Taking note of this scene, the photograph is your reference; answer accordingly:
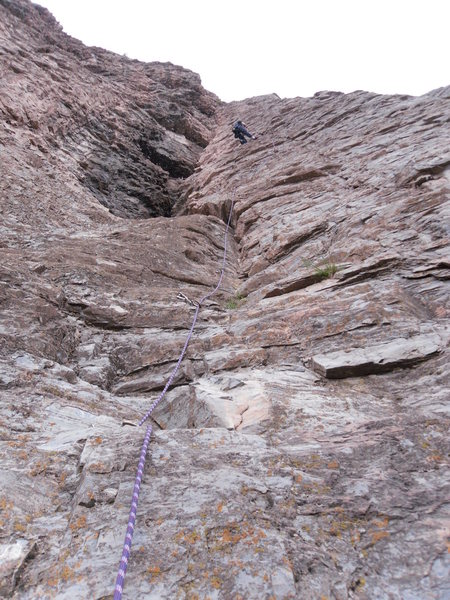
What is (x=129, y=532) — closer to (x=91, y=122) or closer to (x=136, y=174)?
(x=136, y=174)

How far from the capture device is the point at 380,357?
15.5ft

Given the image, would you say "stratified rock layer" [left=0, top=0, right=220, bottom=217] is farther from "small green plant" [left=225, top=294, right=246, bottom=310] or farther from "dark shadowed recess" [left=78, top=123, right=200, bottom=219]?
"small green plant" [left=225, top=294, right=246, bottom=310]

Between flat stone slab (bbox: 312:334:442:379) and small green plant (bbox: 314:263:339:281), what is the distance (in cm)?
244

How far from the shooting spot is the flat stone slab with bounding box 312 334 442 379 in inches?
179

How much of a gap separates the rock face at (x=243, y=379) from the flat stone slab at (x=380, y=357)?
0.02m

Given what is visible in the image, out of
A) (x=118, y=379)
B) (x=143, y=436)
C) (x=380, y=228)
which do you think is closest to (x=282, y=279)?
(x=380, y=228)

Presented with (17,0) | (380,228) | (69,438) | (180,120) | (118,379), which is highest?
(17,0)

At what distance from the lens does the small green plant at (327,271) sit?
7199mm

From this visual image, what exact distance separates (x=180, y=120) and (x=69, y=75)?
7.96 metres

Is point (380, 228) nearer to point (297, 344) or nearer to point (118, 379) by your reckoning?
point (297, 344)

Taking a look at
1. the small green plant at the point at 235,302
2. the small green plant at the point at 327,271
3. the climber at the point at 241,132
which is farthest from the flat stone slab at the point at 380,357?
the climber at the point at 241,132

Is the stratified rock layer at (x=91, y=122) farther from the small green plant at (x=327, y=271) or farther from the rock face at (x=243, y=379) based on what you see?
the small green plant at (x=327, y=271)

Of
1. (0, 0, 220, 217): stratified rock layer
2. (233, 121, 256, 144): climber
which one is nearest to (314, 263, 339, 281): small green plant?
(0, 0, 220, 217): stratified rock layer

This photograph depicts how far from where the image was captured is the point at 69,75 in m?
20.3
